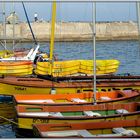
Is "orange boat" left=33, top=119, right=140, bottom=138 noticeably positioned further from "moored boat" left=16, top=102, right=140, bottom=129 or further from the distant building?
the distant building

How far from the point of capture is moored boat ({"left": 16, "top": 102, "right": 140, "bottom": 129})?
10836mm

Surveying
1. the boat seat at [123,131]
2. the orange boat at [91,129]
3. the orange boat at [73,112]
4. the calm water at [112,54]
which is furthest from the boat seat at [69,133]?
the calm water at [112,54]

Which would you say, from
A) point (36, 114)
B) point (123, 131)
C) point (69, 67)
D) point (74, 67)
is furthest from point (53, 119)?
point (74, 67)

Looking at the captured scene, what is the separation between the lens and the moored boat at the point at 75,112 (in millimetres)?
10836

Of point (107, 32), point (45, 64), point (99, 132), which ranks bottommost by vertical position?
point (99, 132)

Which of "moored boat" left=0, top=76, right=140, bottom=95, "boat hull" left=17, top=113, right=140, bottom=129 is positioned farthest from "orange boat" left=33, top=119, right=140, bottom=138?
"moored boat" left=0, top=76, right=140, bottom=95

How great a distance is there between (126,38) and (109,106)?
210ft

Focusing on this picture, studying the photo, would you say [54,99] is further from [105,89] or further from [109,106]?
[105,89]

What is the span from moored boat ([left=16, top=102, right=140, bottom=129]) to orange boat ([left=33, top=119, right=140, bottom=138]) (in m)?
1.15

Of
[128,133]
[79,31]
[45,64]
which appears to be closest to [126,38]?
[79,31]

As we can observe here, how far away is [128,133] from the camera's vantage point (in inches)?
352

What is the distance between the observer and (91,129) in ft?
30.9

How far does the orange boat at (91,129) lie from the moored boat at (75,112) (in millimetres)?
1149

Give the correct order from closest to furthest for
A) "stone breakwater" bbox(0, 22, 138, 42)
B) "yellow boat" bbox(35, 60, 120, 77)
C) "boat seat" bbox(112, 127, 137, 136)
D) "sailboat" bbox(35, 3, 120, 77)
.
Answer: "boat seat" bbox(112, 127, 137, 136) < "sailboat" bbox(35, 3, 120, 77) < "yellow boat" bbox(35, 60, 120, 77) < "stone breakwater" bbox(0, 22, 138, 42)
